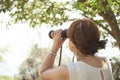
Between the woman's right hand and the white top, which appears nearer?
the white top

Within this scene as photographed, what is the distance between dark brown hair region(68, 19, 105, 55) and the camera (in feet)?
6.79

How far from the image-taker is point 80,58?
2.10m

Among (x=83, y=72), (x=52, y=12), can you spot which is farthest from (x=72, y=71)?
(x=52, y=12)

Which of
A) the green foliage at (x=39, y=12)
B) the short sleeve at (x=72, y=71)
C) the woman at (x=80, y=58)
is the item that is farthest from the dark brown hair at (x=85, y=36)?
the green foliage at (x=39, y=12)

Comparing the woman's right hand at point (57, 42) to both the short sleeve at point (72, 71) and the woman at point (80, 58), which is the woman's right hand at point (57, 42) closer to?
the woman at point (80, 58)

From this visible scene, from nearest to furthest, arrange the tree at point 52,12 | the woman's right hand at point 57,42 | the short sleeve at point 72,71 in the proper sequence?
the short sleeve at point 72,71
the woman's right hand at point 57,42
the tree at point 52,12

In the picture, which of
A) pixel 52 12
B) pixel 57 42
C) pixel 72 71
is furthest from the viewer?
pixel 52 12

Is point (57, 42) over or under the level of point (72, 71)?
over

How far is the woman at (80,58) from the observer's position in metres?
2.00

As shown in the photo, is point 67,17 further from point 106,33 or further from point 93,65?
point 93,65

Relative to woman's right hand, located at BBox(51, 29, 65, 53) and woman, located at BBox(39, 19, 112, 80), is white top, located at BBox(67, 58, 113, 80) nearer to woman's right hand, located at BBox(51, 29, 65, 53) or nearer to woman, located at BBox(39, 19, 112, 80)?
woman, located at BBox(39, 19, 112, 80)

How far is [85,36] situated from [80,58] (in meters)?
0.13

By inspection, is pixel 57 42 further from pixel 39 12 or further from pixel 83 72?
pixel 39 12

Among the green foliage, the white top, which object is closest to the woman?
the white top
